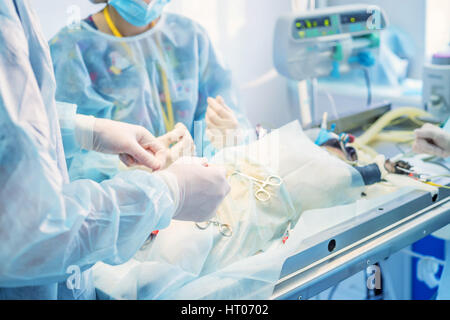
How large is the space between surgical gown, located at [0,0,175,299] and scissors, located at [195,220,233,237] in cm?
25

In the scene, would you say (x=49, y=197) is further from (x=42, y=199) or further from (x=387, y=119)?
(x=387, y=119)

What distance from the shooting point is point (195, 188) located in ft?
2.96

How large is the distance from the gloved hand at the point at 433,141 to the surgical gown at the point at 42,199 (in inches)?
35.2

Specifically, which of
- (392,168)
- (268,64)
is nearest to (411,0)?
(268,64)

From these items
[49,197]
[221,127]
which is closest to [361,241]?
[221,127]

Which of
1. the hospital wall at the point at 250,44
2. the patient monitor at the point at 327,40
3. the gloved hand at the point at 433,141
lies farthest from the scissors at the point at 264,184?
the hospital wall at the point at 250,44

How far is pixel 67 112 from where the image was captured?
3.69 feet

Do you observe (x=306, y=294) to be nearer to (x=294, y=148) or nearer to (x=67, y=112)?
(x=294, y=148)

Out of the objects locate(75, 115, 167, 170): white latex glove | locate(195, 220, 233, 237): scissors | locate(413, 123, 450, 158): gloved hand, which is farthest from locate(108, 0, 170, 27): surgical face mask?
locate(413, 123, 450, 158): gloved hand

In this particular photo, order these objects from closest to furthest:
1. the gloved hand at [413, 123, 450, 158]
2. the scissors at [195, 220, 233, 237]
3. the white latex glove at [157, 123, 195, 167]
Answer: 1. the scissors at [195, 220, 233, 237]
2. the white latex glove at [157, 123, 195, 167]
3. the gloved hand at [413, 123, 450, 158]

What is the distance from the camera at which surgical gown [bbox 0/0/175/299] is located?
2.26 ft

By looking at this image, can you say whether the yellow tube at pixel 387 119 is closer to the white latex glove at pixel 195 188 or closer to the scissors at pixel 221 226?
the scissors at pixel 221 226

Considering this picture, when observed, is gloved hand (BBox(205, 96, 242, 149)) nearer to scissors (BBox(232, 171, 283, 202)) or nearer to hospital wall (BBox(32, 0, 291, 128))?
scissors (BBox(232, 171, 283, 202))
